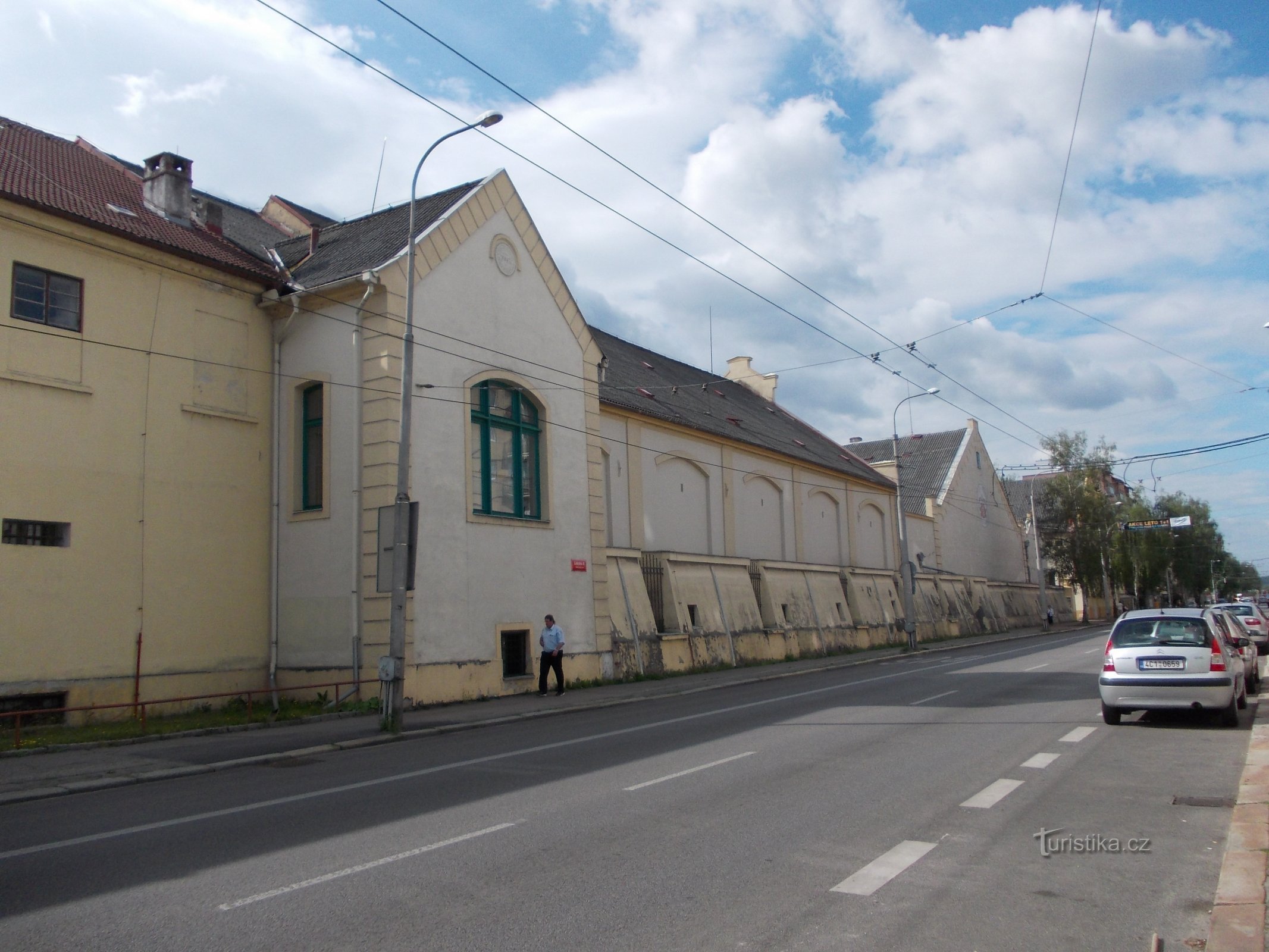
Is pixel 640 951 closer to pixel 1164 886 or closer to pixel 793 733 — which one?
pixel 1164 886

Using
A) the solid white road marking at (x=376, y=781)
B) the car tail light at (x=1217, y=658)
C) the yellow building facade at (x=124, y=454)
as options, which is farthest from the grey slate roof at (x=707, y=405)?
the car tail light at (x=1217, y=658)

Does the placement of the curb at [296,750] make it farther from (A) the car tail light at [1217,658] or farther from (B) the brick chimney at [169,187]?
(B) the brick chimney at [169,187]

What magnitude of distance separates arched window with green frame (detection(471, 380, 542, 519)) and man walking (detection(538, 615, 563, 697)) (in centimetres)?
278

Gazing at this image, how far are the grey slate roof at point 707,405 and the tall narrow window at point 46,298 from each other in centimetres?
1351

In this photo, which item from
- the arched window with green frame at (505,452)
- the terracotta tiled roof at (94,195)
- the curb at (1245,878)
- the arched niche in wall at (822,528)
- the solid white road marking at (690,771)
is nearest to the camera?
the curb at (1245,878)

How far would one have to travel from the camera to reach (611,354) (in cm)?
3438

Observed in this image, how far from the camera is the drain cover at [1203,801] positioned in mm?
7910

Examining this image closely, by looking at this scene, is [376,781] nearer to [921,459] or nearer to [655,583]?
[655,583]

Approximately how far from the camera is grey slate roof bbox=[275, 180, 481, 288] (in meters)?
19.9

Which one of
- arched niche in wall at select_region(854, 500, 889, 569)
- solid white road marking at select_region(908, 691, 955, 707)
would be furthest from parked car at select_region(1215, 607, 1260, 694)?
arched niche in wall at select_region(854, 500, 889, 569)

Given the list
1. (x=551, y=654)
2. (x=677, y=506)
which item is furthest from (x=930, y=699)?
(x=677, y=506)

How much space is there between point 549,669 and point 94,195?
12563 millimetres

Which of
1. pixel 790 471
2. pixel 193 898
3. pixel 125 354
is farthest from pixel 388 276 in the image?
pixel 790 471

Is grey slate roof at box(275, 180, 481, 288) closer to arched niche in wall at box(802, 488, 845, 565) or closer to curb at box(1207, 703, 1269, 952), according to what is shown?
curb at box(1207, 703, 1269, 952)
